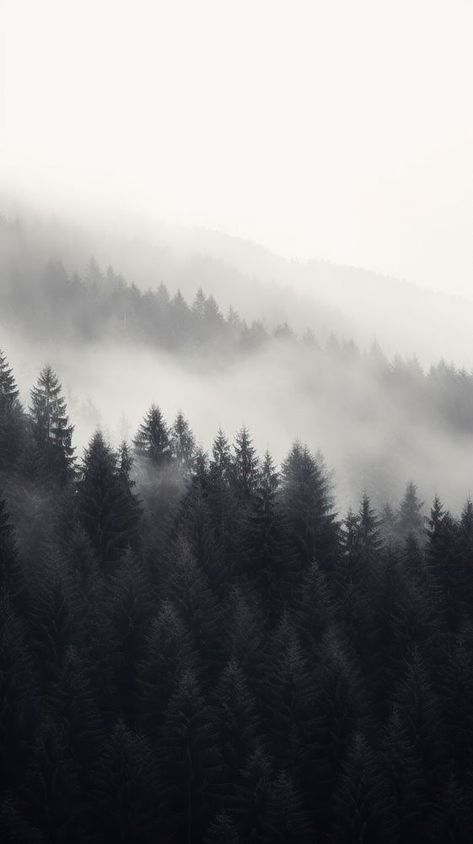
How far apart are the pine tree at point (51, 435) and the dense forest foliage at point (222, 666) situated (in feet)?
1.94

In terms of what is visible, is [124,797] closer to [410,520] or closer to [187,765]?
[187,765]

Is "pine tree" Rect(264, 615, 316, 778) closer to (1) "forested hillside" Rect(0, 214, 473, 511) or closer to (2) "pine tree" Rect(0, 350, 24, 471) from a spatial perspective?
(2) "pine tree" Rect(0, 350, 24, 471)

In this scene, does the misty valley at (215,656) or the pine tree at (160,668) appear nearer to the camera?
the misty valley at (215,656)

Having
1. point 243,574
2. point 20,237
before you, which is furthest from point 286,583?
point 20,237

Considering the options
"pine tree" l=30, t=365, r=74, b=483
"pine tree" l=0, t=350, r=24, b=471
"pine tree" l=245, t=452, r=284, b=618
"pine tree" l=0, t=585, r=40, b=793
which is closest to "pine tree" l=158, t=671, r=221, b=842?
"pine tree" l=0, t=585, r=40, b=793

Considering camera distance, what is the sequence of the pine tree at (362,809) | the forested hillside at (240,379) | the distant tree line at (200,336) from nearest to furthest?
the pine tree at (362,809), the forested hillside at (240,379), the distant tree line at (200,336)

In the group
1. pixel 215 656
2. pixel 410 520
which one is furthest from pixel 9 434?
pixel 410 520

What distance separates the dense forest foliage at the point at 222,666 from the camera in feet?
132

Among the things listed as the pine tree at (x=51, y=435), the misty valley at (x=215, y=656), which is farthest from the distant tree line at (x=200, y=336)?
the pine tree at (x=51, y=435)

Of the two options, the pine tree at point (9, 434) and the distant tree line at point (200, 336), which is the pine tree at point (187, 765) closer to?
the pine tree at point (9, 434)

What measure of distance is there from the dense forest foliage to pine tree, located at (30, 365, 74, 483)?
593mm

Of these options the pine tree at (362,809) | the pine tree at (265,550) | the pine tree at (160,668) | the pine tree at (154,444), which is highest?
the pine tree at (154,444)

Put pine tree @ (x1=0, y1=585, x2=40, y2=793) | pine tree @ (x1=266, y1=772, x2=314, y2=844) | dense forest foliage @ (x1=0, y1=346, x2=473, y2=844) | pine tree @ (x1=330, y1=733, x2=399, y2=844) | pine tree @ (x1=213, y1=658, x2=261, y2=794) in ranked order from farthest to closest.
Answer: pine tree @ (x1=213, y1=658, x2=261, y2=794)
pine tree @ (x1=0, y1=585, x2=40, y2=793)
dense forest foliage @ (x1=0, y1=346, x2=473, y2=844)
pine tree @ (x1=330, y1=733, x2=399, y2=844)
pine tree @ (x1=266, y1=772, x2=314, y2=844)

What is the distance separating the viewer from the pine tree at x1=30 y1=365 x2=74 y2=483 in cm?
6888
